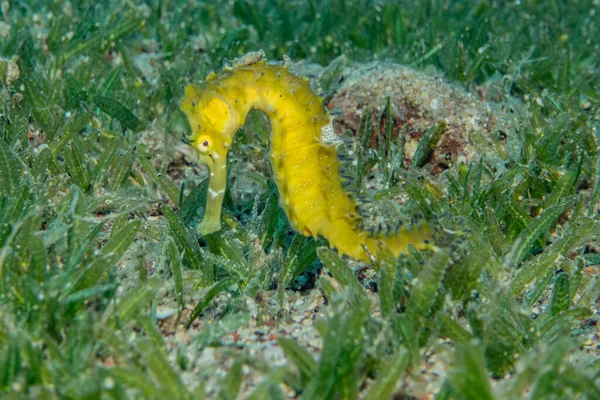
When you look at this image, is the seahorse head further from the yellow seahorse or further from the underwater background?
the underwater background

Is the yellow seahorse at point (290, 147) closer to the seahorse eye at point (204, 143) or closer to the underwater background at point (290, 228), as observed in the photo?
the seahorse eye at point (204, 143)

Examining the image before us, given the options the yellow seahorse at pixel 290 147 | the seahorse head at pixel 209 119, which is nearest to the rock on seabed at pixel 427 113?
the yellow seahorse at pixel 290 147

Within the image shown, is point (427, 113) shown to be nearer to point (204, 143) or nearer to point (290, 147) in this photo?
point (290, 147)

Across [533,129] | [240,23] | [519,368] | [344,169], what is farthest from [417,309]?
[240,23]

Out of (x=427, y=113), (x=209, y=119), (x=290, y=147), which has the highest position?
(x=427, y=113)

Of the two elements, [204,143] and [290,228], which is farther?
[290,228]

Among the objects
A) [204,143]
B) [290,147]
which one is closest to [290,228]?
[290,147]
